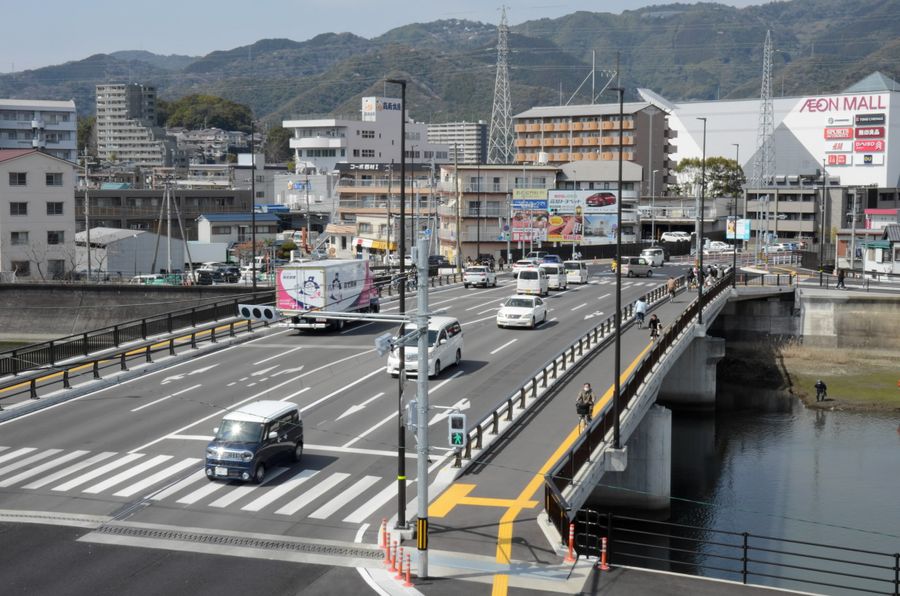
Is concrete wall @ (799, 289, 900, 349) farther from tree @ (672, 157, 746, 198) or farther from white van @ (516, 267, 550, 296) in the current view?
tree @ (672, 157, 746, 198)

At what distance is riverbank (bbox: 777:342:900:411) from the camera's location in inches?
2486

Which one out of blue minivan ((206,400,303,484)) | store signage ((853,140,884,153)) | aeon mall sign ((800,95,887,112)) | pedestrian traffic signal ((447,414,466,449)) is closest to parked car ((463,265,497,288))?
blue minivan ((206,400,303,484))

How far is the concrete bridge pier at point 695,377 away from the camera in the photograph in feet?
197

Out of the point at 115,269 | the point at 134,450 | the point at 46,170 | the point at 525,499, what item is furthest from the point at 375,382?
the point at 115,269

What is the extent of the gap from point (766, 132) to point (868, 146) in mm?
17378

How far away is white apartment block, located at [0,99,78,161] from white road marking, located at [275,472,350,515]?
445 feet

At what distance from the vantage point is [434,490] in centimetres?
2652

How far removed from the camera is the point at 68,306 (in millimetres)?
73438

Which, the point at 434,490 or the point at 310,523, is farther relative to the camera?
the point at 434,490

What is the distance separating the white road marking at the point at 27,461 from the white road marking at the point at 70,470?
1421 mm

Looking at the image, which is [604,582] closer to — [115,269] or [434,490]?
[434,490]

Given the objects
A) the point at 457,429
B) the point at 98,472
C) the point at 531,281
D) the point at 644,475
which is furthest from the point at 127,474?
the point at 531,281

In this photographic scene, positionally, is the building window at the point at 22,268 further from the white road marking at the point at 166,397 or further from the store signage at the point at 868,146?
the store signage at the point at 868,146

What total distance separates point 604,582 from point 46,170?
75387mm
